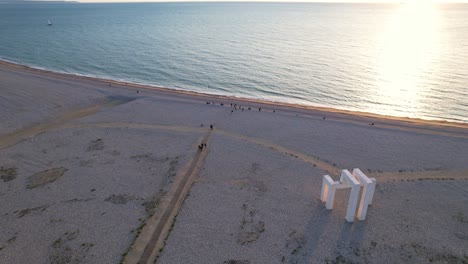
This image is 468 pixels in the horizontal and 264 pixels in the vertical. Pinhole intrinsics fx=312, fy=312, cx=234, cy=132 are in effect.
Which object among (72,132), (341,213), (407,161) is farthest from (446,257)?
(72,132)

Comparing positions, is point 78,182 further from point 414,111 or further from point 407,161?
point 414,111

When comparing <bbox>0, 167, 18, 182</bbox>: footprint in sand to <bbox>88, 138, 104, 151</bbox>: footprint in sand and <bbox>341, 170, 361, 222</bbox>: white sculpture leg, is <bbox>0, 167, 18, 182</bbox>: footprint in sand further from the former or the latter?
<bbox>341, 170, 361, 222</bbox>: white sculpture leg

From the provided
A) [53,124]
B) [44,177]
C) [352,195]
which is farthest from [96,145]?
[352,195]

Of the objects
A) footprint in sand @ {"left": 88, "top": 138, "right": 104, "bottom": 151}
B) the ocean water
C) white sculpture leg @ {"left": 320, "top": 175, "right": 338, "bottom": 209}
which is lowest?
footprint in sand @ {"left": 88, "top": 138, "right": 104, "bottom": 151}

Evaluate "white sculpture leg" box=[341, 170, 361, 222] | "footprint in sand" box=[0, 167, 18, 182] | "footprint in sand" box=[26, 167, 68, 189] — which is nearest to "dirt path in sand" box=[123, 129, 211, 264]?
"footprint in sand" box=[26, 167, 68, 189]

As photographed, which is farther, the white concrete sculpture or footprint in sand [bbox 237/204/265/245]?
the white concrete sculpture

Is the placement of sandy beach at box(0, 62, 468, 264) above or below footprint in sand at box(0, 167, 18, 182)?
above

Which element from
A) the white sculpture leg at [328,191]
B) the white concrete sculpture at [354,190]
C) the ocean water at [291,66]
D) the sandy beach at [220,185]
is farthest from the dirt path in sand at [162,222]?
the ocean water at [291,66]

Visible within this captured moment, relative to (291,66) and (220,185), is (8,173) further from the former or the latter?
(291,66)
